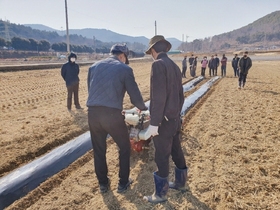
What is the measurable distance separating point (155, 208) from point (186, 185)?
0.66 m

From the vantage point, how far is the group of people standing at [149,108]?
269 cm

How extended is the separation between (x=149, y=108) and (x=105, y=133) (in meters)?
0.72

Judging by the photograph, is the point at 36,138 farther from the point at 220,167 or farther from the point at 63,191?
the point at 220,167

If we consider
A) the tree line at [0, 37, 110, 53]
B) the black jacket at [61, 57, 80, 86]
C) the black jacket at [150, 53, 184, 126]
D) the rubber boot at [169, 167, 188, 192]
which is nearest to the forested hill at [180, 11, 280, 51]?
the tree line at [0, 37, 110, 53]

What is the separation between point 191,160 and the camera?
13.4ft

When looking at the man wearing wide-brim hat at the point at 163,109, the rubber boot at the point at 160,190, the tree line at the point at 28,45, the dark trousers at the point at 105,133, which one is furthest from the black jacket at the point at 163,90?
the tree line at the point at 28,45

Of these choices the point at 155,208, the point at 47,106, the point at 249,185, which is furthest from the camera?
the point at 47,106

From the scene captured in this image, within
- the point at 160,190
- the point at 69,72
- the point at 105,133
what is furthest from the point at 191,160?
the point at 69,72

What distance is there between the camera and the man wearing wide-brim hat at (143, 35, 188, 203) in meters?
2.66

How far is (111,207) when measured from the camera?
293 cm

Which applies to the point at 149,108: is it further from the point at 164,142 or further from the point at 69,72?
the point at 69,72

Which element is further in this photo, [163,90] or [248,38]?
[248,38]

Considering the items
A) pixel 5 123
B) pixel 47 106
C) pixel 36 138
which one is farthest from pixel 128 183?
pixel 47 106

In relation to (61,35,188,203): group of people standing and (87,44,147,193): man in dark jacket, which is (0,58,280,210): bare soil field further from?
(87,44,147,193): man in dark jacket
